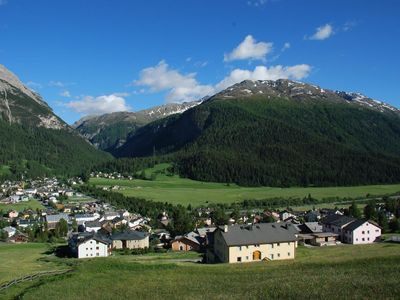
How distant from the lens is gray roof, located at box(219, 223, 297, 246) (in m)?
59.7

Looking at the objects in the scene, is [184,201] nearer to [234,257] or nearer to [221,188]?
[221,188]

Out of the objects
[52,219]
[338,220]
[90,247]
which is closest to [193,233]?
[90,247]

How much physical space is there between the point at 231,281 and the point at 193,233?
122ft

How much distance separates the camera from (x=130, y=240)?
80562 mm

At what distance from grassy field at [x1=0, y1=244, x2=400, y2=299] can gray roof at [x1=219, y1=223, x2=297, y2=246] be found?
4.36m

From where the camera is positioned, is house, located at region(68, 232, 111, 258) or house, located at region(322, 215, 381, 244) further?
house, located at region(322, 215, 381, 244)

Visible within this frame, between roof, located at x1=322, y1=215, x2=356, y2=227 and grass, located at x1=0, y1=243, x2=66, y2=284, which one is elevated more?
roof, located at x1=322, y1=215, x2=356, y2=227

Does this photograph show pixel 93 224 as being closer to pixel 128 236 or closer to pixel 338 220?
pixel 128 236

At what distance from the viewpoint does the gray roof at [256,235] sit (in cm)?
5972

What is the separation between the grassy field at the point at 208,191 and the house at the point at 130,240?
56770 millimetres

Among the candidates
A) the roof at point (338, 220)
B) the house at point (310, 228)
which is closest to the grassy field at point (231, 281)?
the roof at point (338, 220)

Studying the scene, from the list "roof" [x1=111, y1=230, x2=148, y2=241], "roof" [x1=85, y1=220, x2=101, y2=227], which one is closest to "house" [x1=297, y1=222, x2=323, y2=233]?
"roof" [x1=111, y1=230, x2=148, y2=241]

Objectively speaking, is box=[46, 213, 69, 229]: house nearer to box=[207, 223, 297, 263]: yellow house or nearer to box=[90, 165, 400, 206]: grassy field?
box=[90, 165, 400, 206]: grassy field

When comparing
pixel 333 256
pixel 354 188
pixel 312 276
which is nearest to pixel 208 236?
pixel 333 256
